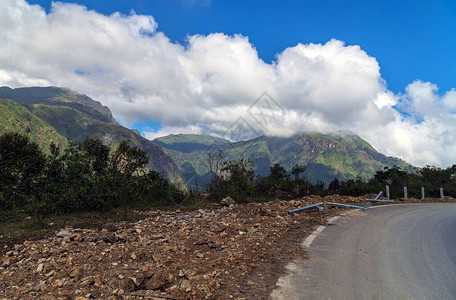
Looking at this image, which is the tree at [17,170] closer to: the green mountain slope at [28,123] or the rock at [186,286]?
the rock at [186,286]

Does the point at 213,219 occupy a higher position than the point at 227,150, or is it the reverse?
the point at 227,150

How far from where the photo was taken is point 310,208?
956 cm

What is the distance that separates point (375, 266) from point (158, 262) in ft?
12.1

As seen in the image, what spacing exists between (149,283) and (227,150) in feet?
36.6

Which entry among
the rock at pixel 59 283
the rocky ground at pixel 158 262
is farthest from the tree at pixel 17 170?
the rock at pixel 59 283

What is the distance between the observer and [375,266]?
4406mm

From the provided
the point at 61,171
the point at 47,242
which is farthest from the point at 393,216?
the point at 61,171

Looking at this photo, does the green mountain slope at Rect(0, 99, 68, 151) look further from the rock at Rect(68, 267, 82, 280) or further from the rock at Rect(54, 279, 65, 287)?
the rock at Rect(54, 279, 65, 287)

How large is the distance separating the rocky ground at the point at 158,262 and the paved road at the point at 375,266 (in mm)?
428

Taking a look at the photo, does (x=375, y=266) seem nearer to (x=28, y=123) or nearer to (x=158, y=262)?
(x=158, y=262)

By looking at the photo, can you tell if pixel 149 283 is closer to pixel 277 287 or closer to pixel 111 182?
pixel 277 287

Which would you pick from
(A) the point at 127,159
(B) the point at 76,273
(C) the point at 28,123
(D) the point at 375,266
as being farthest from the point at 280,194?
(C) the point at 28,123

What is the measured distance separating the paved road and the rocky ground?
428 millimetres

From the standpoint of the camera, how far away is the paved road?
347 cm
